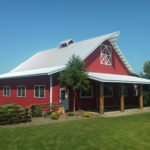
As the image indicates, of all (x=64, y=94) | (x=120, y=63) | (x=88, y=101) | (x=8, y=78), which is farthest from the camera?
(x=120, y=63)

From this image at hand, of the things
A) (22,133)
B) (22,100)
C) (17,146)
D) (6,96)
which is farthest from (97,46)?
(17,146)

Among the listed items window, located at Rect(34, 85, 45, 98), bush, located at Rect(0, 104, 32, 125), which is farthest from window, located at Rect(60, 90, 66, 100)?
bush, located at Rect(0, 104, 32, 125)

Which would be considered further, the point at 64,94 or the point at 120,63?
the point at 120,63

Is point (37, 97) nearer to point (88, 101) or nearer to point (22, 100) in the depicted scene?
point (22, 100)

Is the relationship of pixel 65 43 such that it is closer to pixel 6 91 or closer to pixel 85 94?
pixel 85 94

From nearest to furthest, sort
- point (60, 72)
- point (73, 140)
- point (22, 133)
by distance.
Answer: point (73, 140), point (22, 133), point (60, 72)

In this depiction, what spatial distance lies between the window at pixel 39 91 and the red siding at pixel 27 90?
0.30 m

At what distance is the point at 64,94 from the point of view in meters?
18.3

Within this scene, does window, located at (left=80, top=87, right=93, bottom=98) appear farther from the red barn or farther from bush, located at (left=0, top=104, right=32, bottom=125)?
bush, located at (left=0, top=104, right=32, bottom=125)

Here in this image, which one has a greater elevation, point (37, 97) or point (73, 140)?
point (37, 97)

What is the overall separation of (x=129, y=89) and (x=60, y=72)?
1258cm

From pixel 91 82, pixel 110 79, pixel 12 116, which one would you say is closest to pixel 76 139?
pixel 12 116

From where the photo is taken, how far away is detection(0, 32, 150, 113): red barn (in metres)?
17.8

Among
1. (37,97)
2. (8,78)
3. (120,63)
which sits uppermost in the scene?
(120,63)
